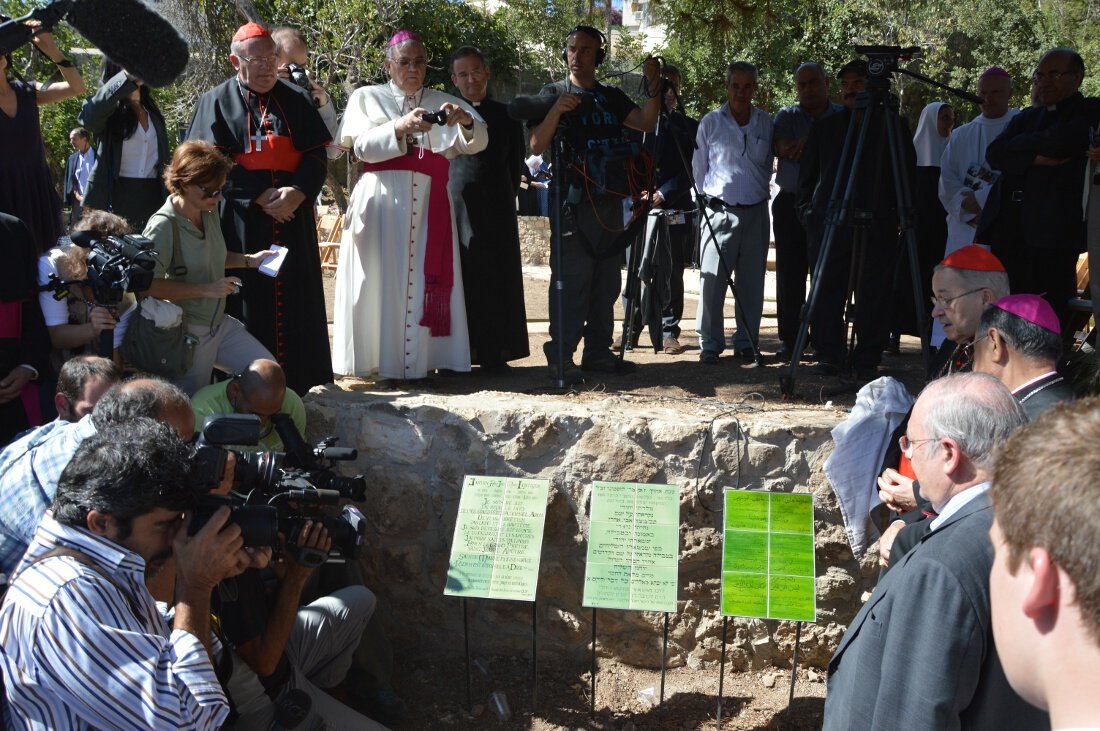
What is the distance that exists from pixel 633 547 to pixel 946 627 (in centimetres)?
184

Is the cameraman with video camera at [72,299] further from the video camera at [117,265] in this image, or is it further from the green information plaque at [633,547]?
the green information plaque at [633,547]

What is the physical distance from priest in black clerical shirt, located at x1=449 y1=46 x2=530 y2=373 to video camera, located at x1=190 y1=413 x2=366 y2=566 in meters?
2.18

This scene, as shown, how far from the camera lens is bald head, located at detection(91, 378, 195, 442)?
2.94 metres

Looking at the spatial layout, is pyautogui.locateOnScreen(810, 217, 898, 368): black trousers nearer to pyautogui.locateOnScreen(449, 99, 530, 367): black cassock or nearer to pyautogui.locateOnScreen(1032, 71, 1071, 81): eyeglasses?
pyautogui.locateOnScreen(1032, 71, 1071, 81): eyeglasses

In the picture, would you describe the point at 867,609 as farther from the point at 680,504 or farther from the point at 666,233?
the point at 666,233

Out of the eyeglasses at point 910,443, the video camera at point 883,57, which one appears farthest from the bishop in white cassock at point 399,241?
the eyeglasses at point 910,443

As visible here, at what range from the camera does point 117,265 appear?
12.6 feet

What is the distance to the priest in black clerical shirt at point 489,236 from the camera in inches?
217

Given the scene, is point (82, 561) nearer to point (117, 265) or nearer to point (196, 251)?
point (117, 265)

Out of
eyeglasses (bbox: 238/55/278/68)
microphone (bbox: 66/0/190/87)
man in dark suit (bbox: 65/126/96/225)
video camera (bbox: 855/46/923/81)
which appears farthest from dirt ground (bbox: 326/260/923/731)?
man in dark suit (bbox: 65/126/96/225)

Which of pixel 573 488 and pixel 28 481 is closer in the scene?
pixel 28 481

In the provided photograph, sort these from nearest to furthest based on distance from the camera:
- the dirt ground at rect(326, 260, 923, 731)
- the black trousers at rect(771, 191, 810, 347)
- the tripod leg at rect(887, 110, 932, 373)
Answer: the dirt ground at rect(326, 260, 923, 731), the tripod leg at rect(887, 110, 932, 373), the black trousers at rect(771, 191, 810, 347)

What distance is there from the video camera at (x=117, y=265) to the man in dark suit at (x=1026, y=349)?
2971mm

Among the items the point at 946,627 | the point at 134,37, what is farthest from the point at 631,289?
the point at 946,627
